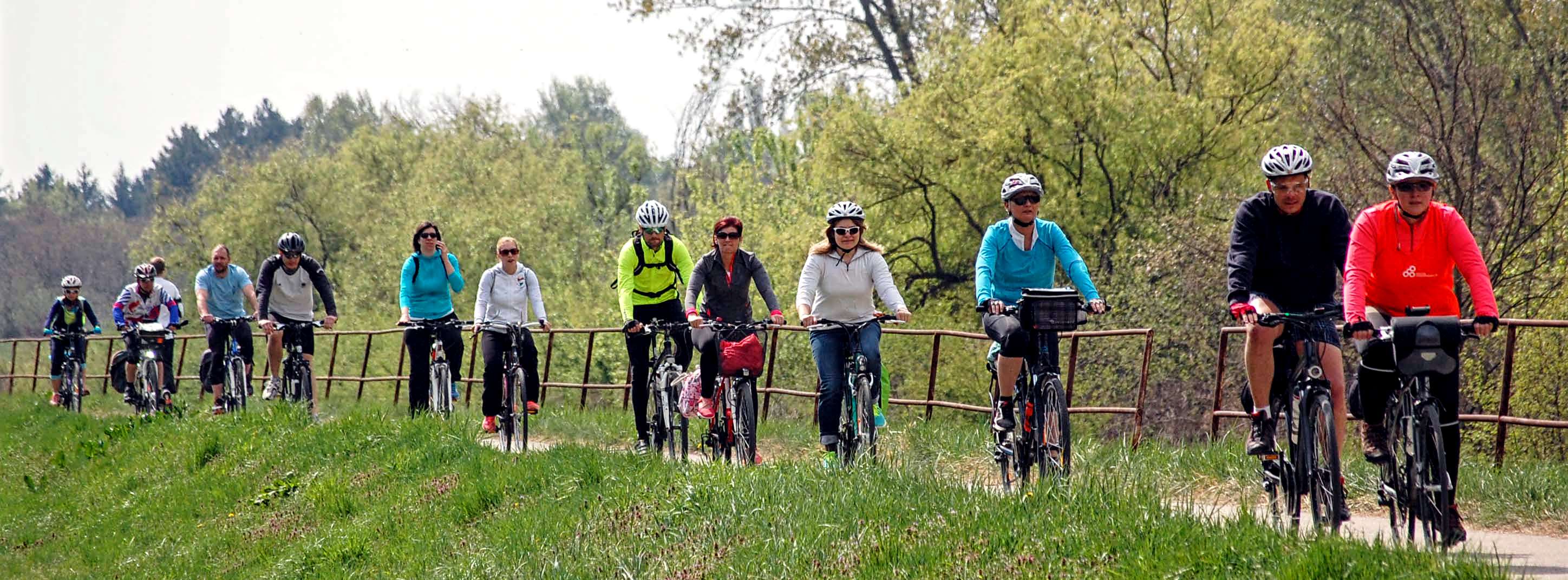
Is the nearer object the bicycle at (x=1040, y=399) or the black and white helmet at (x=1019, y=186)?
the bicycle at (x=1040, y=399)

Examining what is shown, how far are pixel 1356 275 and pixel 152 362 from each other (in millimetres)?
15375

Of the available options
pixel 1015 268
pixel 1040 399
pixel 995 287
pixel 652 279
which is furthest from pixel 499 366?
pixel 1040 399

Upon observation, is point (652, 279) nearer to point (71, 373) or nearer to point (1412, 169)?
point (1412, 169)

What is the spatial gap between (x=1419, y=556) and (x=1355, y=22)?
24169 mm

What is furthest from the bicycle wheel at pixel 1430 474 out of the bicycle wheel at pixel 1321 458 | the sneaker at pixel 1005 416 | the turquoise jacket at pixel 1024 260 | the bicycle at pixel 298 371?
the bicycle at pixel 298 371

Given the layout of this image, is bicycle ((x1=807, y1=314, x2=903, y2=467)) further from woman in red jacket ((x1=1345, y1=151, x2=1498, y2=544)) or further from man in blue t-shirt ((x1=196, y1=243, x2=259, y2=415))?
man in blue t-shirt ((x1=196, y1=243, x2=259, y2=415))

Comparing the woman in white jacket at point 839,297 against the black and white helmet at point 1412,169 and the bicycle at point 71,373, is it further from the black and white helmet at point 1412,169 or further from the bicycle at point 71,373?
the bicycle at point 71,373

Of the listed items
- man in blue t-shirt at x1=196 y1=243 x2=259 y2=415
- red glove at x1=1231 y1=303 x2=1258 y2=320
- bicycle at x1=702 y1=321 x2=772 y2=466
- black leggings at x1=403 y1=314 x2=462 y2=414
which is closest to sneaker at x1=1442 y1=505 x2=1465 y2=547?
red glove at x1=1231 y1=303 x2=1258 y2=320

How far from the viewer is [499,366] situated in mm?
12344

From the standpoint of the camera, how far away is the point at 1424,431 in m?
6.24

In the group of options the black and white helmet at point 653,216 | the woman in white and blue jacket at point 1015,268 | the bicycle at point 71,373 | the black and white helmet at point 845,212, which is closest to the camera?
the woman in white and blue jacket at point 1015,268

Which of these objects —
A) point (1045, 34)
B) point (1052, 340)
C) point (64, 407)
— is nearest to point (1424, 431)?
point (1052, 340)

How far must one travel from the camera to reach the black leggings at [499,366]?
12.2 meters

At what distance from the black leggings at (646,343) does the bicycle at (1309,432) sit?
15.9 ft
